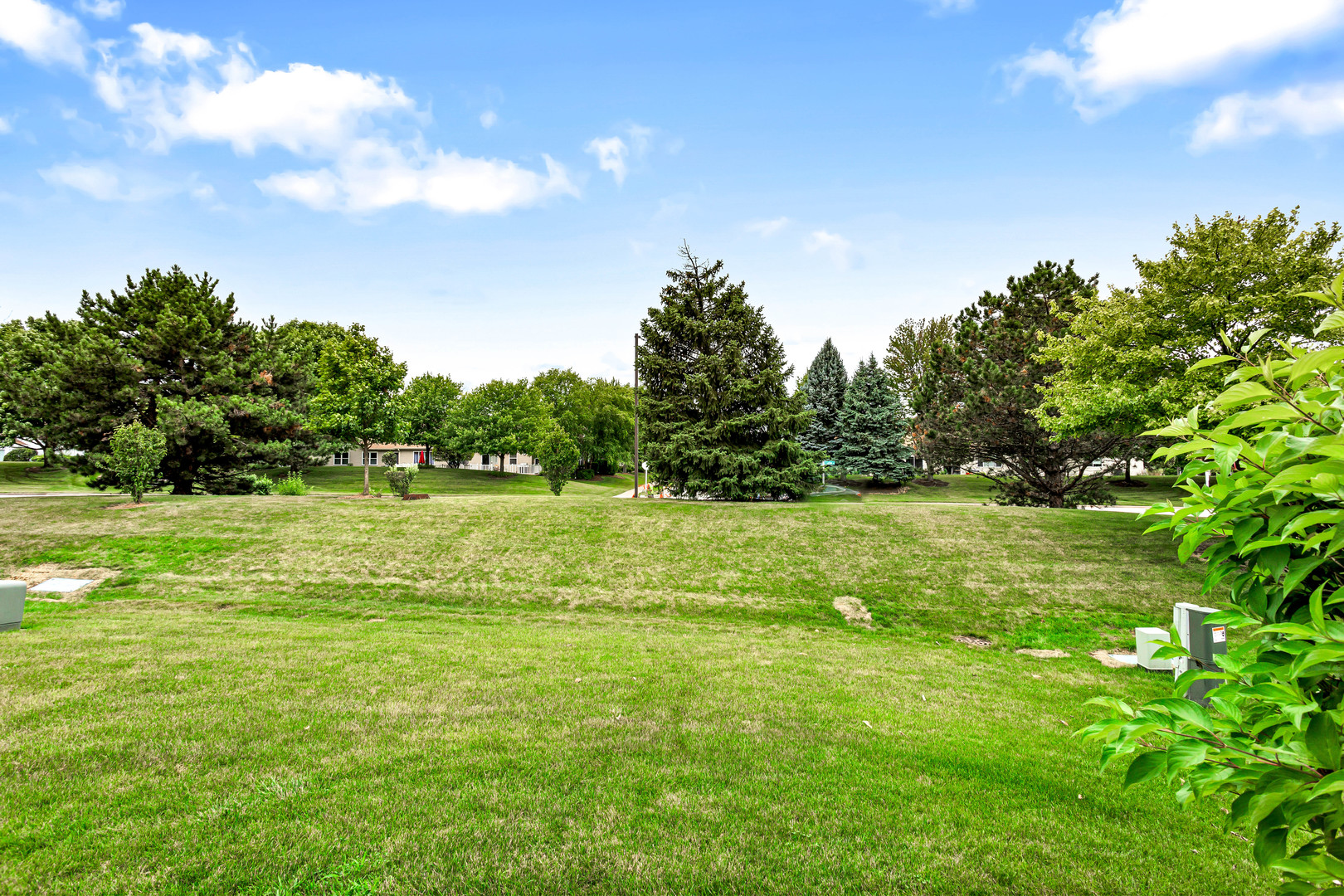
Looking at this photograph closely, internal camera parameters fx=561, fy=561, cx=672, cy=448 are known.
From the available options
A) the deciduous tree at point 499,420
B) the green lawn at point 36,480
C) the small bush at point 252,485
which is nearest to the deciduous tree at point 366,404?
the small bush at point 252,485

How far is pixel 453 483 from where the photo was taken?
46062mm

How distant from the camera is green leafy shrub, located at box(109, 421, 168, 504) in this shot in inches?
733

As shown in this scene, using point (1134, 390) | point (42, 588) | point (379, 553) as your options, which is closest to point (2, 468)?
point (42, 588)

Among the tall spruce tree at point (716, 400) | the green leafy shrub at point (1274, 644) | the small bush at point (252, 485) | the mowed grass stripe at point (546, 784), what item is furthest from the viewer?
the small bush at point (252, 485)

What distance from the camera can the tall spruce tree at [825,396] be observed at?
46375mm

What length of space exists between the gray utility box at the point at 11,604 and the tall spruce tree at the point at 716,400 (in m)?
16.4

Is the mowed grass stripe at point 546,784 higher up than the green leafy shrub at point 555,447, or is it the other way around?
the green leafy shrub at point 555,447

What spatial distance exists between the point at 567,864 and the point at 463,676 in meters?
4.12

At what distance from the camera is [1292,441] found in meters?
1.56

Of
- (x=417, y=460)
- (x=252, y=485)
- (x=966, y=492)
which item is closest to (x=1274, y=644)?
(x=252, y=485)

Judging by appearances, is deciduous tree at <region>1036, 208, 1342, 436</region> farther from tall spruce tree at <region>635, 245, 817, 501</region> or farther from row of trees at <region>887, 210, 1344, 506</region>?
tall spruce tree at <region>635, 245, 817, 501</region>

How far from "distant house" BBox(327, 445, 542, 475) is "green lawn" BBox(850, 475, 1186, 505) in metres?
36.5

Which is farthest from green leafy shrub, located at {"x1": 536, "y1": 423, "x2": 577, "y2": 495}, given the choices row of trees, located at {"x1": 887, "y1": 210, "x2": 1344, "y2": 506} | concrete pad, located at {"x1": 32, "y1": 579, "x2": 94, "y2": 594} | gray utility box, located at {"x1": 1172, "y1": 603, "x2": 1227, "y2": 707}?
gray utility box, located at {"x1": 1172, "y1": 603, "x2": 1227, "y2": 707}

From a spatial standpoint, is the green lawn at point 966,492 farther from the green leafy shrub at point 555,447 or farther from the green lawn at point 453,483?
the green leafy shrub at point 555,447
